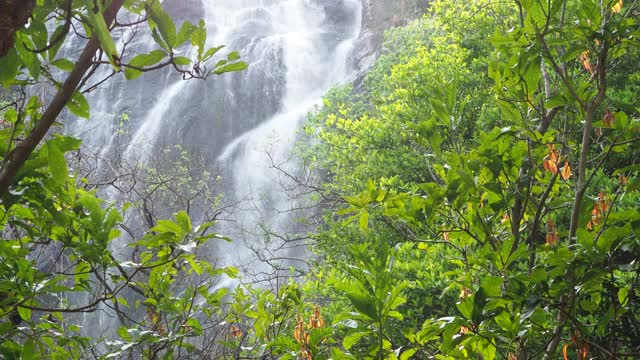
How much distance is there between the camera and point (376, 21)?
1571 centimetres

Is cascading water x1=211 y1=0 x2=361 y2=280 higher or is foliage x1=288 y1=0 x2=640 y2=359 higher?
cascading water x1=211 y1=0 x2=361 y2=280

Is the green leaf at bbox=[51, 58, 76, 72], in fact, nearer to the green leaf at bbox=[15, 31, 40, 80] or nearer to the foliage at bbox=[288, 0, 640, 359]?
the green leaf at bbox=[15, 31, 40, 80]

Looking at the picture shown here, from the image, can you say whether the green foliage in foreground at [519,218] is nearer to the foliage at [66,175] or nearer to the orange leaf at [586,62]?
the orange leaf at [586,62]

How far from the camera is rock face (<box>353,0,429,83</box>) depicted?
14.2m

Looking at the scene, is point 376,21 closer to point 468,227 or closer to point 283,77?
point 283,77

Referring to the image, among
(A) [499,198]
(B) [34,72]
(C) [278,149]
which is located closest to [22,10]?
(B) [34,72]

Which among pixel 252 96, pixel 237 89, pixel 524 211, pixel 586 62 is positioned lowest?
pixel 524 211

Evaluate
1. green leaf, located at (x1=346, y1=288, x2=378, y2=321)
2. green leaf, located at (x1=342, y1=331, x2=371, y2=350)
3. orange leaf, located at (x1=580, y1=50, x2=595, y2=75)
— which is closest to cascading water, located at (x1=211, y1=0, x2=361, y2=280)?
orange leaf, located at (x1=580, y1=50, x2=595, y2=75)

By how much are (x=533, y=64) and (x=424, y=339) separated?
78 centimetres

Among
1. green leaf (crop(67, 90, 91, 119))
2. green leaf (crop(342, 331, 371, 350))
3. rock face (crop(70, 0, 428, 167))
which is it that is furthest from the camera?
rock face (crop(70, 0, 428, 167))

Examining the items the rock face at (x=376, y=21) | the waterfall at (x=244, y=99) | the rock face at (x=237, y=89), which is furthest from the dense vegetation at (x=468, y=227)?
the rock face at (x=237, y=89)

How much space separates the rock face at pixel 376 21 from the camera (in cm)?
1419

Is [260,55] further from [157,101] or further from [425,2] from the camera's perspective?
[425,2]

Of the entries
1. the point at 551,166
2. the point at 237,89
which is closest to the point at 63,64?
the point at 551,166
